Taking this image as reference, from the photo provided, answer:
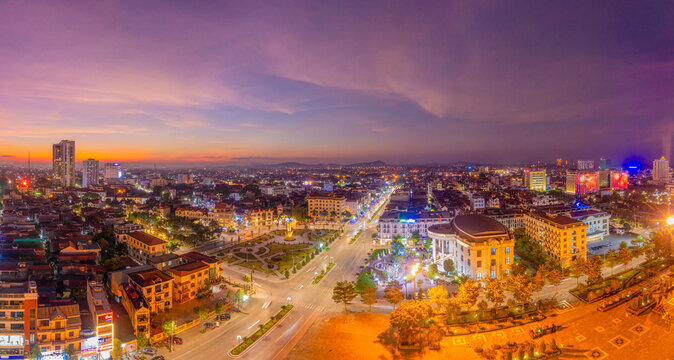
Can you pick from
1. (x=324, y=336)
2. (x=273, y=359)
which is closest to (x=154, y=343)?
(x=273, y=359)

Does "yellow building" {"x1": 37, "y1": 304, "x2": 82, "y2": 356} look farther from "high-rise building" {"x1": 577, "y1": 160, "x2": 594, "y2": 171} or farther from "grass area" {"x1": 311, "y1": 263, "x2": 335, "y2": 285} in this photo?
"high-rise building" {"x1": 577, "y1": 160, "x2": 594, "y2": 171}

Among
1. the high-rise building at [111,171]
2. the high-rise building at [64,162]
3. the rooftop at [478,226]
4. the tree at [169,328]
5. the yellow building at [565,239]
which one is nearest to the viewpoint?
the tree at [169,328]

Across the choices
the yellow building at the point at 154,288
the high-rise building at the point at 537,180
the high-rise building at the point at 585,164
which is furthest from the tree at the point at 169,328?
the high-rise building at the point at 585,164

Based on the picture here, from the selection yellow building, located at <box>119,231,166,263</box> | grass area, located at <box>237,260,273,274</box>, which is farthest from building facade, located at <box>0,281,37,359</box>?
grass area, located at <box>237,260,273,274</box>

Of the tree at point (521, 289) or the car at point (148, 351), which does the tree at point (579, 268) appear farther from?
the car at point (148, 351)

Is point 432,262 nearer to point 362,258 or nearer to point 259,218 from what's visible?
point 362,258

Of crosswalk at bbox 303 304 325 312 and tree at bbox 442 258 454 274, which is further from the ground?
tree at bbox 442 258 454 274

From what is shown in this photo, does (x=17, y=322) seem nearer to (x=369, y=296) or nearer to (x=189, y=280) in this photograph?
(x=189, y=280)
